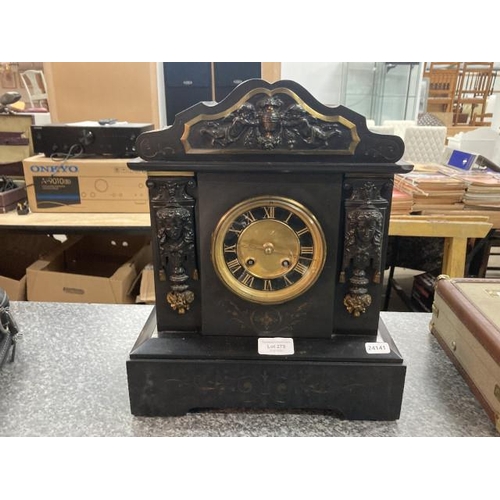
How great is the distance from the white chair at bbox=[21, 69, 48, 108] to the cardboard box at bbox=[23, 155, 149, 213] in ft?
9.69

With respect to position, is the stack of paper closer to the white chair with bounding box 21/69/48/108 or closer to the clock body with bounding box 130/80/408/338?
the clock body with bounding box 130/80/408/338

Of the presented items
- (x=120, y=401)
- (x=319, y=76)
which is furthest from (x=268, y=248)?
(x=319, y=76)

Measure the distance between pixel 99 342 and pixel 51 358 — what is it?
0.37 ft

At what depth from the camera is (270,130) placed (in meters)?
0.74

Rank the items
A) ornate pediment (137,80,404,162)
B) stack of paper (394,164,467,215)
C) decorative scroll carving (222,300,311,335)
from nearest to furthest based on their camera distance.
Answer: ornate pediment (137,80,404,162) < decorative scroll carving (222,300,311,335) < stack of paper (394,164,467,215)

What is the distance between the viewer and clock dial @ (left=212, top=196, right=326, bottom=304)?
788mm

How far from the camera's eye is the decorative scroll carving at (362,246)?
778 mm

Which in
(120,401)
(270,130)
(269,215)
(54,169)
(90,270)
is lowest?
(90,270)

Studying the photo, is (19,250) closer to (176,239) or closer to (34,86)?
(176,239)

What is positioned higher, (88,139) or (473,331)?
(88,139)

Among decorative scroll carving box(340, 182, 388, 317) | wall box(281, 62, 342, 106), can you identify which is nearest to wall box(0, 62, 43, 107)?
wall box(281, 62, 342, 106)

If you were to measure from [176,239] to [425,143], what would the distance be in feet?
12.5

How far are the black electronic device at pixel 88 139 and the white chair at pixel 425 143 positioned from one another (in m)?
2.90

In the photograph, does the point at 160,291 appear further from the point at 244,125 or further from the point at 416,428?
the point at 416,428
